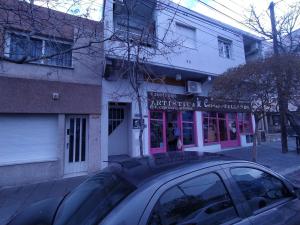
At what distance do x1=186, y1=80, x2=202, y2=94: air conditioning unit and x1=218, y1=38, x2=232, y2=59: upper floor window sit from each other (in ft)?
9.75

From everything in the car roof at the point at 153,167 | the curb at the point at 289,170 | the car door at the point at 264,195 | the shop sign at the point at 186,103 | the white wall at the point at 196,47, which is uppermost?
the white wall at the point at 196,47

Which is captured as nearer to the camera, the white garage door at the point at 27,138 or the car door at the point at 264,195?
the car door at the point at 264,195

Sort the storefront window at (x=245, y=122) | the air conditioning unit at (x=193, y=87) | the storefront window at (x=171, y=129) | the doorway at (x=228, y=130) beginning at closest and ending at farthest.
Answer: the storefront window at (x=171, y=129), the air conditioning unit at (x=193, y=87), the doorway at (x=228, y=130), the storefront window at (x=245, y=122)

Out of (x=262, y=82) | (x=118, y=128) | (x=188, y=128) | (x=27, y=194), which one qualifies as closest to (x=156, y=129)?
(x=118, y=128)

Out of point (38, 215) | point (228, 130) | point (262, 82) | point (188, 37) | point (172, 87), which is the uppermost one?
point (188, 37)

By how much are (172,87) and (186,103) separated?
3.80ft

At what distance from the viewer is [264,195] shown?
7.82 feet

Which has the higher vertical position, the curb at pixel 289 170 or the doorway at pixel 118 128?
the doorway at pixel 118 128

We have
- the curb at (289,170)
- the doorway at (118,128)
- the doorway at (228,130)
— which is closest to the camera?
the curb at (289,170)

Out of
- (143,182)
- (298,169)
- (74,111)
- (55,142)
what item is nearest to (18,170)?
(55,142)

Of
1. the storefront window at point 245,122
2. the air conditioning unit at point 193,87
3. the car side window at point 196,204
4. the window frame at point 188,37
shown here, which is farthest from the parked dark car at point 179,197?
the storefront window at point 245,122

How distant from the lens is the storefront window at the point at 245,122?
14008 millimetres

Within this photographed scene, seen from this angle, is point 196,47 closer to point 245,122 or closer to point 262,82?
point 262,82

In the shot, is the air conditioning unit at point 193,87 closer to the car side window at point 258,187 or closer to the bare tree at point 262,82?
the bare tree at point 262,82
